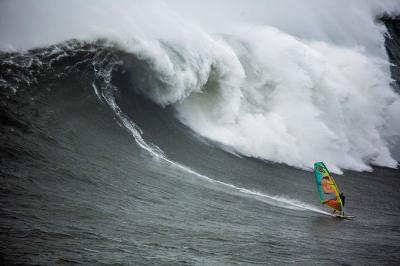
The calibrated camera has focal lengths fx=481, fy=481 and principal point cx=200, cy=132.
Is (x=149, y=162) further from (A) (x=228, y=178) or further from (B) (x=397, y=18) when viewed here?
(B) (x=397, y=18)

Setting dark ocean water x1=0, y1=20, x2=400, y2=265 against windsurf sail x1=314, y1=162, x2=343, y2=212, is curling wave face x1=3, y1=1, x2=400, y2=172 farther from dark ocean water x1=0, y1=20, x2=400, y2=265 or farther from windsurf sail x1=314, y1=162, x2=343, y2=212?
windsurf sail x1=314, y1=162, x2=343, y2=212

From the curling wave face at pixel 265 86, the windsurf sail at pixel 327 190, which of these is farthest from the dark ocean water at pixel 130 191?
the curling wave face at pixel 265 86

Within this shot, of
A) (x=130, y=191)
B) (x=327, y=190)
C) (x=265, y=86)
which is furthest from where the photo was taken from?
(x=265, y=86)

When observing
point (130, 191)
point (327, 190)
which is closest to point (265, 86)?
point (327, 190)

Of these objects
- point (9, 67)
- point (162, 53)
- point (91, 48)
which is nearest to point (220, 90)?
point (162, 53)

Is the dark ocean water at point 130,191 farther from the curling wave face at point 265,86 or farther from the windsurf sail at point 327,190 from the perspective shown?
the curling wave face at point 265,86

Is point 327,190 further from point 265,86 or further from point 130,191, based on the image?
point 265,86

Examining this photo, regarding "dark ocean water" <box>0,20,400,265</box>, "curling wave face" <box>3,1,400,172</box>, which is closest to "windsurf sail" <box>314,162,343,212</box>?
"dark ocean water" <box>0,20,400,265</box>
